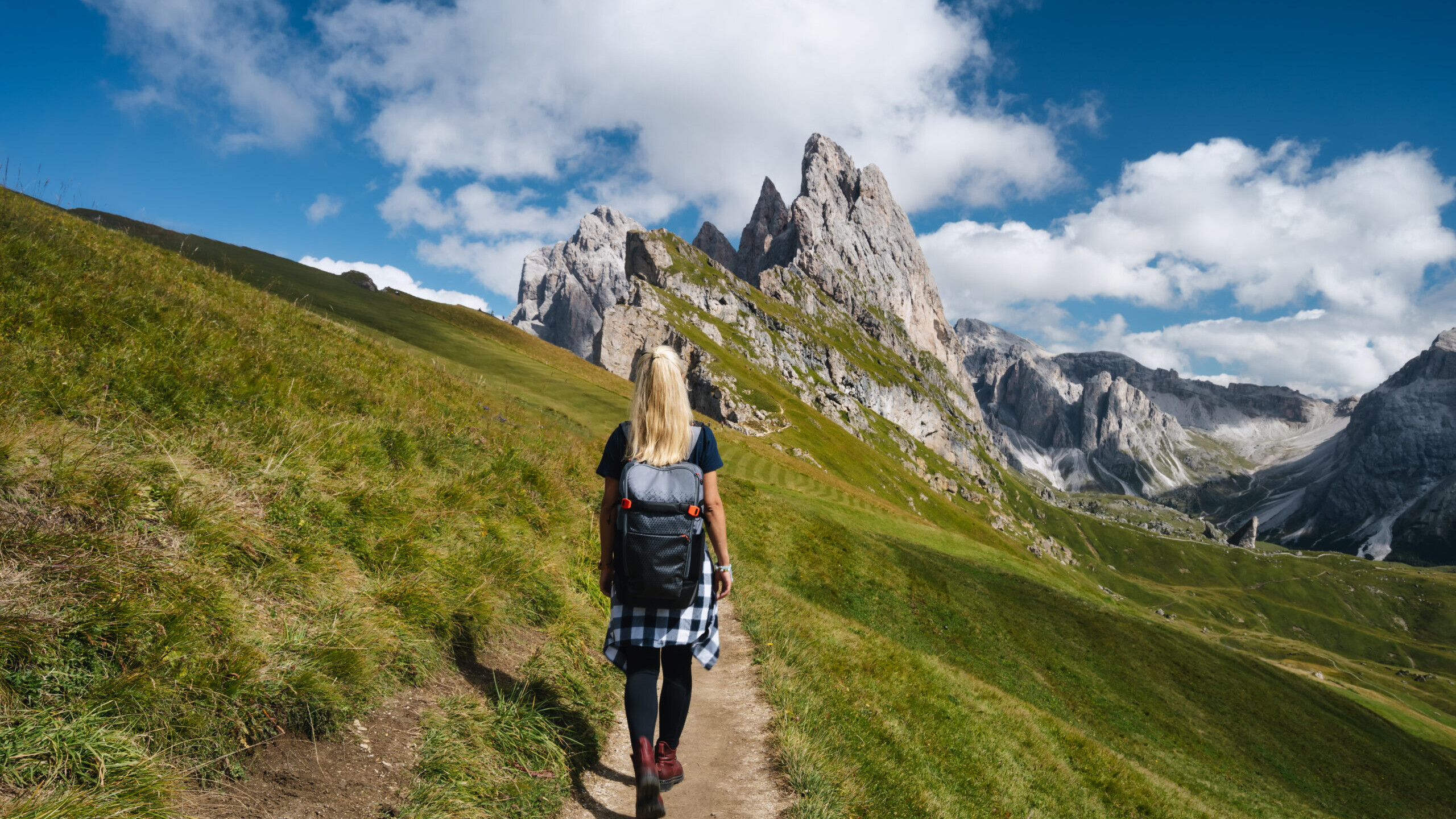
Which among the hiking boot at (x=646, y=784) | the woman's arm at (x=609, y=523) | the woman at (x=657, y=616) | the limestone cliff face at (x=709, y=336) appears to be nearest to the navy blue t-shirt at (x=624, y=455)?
the woman at (x=657, y=616)

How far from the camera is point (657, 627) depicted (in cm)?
559

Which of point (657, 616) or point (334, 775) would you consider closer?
point (334, 775)

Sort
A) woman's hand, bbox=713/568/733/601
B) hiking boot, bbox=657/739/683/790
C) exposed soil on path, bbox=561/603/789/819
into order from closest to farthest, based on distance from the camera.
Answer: hiking boot, bbox=657/739/683/790
exposed soil on path, bbox=561/603/789/819
woman's hand, bbox=713/568/733/601

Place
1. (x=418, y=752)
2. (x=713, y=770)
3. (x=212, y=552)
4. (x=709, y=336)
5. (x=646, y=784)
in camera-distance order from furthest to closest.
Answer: (x=709, y=336) → (x=713, y=770) → (x=646, y=784) → (x=212, y=552) → (x=418, y=752)

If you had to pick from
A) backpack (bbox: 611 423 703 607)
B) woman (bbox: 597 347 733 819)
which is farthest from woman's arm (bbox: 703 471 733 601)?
backpack (bbox: 611 423 703 607)

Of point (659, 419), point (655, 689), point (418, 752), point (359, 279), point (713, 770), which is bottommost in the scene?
point (713, 770)

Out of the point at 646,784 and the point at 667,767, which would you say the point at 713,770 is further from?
the point at 646,784

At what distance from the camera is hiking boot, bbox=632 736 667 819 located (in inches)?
211

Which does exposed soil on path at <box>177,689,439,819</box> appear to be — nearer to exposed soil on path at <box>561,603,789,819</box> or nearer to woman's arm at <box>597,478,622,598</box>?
exposed soil on path at <box>561,603,789,819</box>

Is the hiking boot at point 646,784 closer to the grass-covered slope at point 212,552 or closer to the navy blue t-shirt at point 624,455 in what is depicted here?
the grass-covered slope at point 212,552

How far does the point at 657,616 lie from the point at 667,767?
1.47 meters

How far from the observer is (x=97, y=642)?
156 inches

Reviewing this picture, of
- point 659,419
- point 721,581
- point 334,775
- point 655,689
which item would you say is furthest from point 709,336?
point 334,775

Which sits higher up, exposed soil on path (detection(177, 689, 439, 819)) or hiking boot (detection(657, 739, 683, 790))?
exposed soil on path (detection(177, 689, 439, 819))
